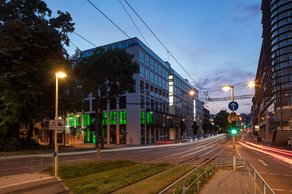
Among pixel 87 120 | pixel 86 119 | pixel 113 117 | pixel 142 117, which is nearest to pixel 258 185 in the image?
pixel 142 117

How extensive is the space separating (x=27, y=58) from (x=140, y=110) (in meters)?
40.7

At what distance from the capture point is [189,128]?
133 metres

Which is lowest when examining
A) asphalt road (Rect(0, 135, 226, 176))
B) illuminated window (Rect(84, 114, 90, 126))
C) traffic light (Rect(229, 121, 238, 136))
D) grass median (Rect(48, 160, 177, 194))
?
asphalt road (Rect(0, 135, 226, 176))

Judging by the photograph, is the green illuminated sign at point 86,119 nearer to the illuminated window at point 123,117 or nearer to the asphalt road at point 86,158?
the illuminated window at point 123,117

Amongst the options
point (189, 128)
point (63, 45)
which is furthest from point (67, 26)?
point (189, 128)

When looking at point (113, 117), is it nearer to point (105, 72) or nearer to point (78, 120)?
point (78, 120)

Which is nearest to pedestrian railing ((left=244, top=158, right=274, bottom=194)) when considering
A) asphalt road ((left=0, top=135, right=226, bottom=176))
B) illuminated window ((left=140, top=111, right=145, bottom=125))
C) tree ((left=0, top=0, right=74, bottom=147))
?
asphalt road ((left=0, top=135, right=226, bottom=176))

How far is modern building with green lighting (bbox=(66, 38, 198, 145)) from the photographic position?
78312 mm

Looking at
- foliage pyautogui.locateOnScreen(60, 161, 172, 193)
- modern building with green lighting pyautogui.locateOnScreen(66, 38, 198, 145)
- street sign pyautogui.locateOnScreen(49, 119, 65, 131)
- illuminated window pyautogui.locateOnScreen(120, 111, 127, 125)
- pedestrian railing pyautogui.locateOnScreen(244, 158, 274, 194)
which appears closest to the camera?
pedestrian railing pyautogui.locateOnScreen(244, 158, 274, 194)

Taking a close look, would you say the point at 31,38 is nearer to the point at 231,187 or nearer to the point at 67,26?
the point at 67,26

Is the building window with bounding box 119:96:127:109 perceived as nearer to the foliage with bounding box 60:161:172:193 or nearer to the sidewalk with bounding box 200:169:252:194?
the foliage with bounding box 60:161:172:193

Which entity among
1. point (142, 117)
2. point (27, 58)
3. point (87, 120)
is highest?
point (27, 58)

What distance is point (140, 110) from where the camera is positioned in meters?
78.3

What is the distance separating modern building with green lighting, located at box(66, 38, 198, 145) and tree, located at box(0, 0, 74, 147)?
30.5 metres
